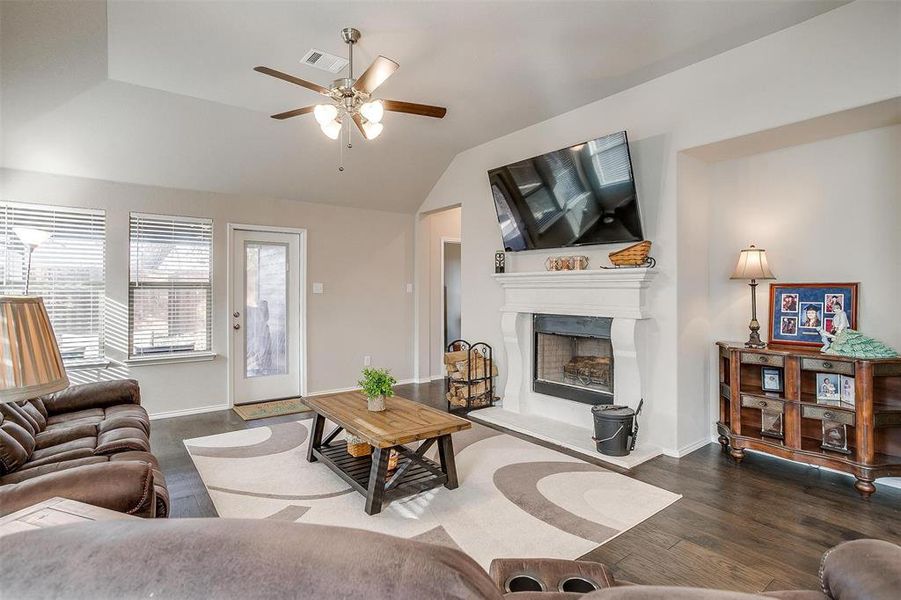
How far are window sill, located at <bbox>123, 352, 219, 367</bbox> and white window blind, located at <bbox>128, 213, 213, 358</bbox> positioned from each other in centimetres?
5

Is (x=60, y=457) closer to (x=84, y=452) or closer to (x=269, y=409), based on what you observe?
(x=84, y=452)

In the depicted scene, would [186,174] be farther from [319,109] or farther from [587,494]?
[587,494]

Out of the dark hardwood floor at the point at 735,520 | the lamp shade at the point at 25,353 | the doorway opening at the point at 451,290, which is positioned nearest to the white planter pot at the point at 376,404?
the dark hardwood floor at the point at 735,520

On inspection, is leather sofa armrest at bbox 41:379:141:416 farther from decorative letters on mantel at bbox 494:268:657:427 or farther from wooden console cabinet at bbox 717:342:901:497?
wooden console cabinet at bbox 717:342:901:497

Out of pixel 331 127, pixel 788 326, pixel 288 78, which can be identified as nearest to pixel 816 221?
pixel 788 326

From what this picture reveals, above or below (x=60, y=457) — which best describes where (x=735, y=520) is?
below

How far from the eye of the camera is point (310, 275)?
5.54m

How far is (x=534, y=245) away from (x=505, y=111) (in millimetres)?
1319

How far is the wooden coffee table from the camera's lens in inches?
99.9

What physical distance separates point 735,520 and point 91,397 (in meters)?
4.20

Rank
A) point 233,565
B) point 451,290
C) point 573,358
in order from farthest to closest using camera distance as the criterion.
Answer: point 451,290
point 573,358
point 233,565

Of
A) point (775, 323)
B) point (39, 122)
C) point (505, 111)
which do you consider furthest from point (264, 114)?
point (775, 323)

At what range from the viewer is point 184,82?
3578mm

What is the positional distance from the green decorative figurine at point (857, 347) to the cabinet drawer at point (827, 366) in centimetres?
6
